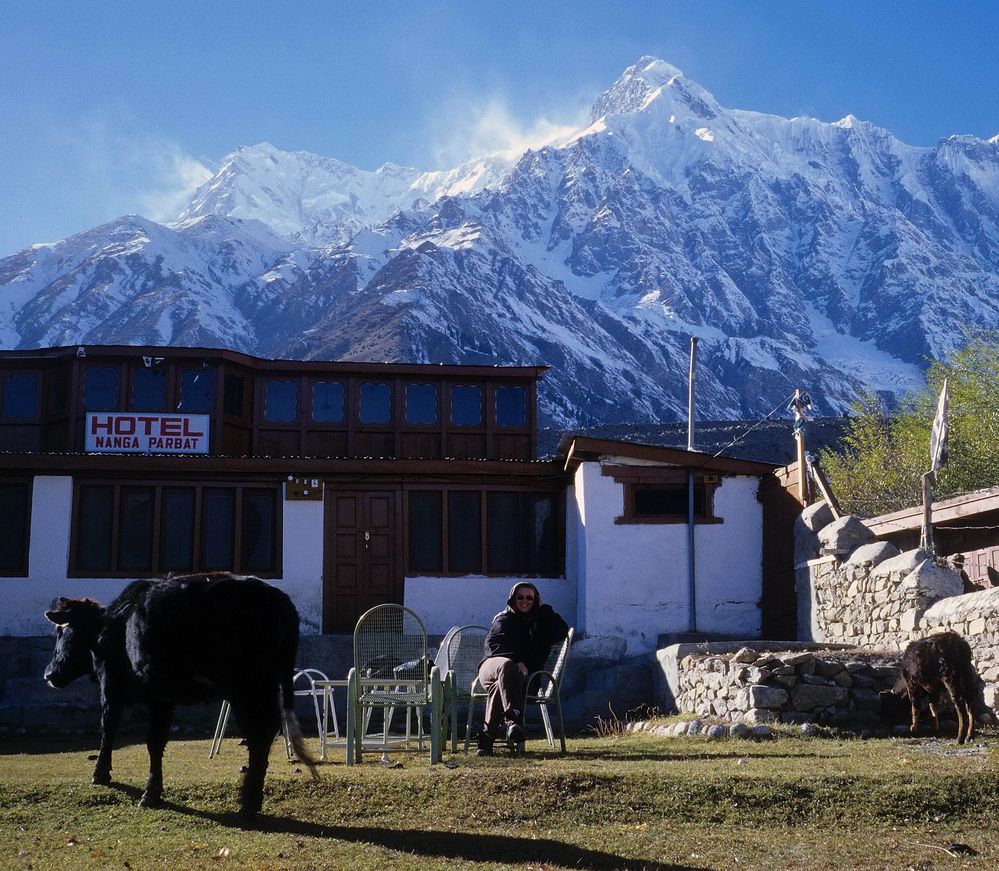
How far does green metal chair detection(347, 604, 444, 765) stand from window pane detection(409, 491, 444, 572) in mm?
7447

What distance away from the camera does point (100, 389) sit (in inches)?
810

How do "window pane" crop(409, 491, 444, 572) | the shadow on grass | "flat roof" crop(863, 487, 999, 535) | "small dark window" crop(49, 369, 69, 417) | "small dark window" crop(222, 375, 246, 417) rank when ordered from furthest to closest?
1. "small dark window" crop(222, 375, 246, 417)
2. "small dark window" crop(49, 369, 69, 417)
3. "window pane" crop(409, 491, 444, 572)
4. "flat roof" crop(863, 487, 999, 535)
5. the shadow on grass

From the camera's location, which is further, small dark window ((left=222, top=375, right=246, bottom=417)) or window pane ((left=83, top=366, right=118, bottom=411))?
small dark window ((left=222, top=375, right=246, bottom=417))

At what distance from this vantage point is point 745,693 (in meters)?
11.4

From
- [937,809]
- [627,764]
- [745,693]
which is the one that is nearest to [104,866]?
[627,764]

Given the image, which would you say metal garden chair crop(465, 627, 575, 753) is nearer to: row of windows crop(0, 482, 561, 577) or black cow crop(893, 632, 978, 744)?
black cow crop(893, 632, 978, 744)

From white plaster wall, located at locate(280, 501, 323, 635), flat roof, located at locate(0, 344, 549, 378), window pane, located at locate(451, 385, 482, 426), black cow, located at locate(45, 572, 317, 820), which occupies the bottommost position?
black cow, located at locate(45, 572, 317, 820)

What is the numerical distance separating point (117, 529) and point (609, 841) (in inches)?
527

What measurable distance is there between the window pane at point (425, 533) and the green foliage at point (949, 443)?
14577mm

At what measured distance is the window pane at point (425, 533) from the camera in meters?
18.8

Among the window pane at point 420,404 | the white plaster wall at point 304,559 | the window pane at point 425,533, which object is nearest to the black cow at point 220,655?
the white plaster wall at point 304,559

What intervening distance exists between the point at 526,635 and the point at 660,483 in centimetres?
809

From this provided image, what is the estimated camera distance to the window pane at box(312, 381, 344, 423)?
2138 cm

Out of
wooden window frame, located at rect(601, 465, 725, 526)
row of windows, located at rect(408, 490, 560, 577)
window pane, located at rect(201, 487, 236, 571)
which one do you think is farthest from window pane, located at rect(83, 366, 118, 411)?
wooden window frame, located at rect(601, 465, 725, 526)
